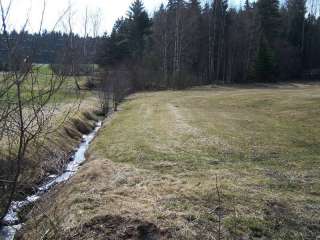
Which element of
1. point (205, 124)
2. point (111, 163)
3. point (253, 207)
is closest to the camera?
point (253, 207)

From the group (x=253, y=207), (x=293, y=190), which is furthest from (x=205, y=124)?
(x=253, y=207)

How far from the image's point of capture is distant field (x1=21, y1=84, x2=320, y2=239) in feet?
30.1

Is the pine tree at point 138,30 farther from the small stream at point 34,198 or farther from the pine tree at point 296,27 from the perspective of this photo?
the small stream at point 34,198

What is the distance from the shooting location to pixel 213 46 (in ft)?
216

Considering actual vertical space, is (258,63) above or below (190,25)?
below

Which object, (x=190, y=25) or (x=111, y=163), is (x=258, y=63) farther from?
(x=111, y=163)

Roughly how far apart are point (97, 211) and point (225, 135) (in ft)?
34.5

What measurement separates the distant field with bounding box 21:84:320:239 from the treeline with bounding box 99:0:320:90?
35.3 m

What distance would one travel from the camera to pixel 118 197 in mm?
11023

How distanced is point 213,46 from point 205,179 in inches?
2166

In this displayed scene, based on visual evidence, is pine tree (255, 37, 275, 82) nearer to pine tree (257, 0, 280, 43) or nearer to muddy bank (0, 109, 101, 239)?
pine tree (257, 0, 280, 43)

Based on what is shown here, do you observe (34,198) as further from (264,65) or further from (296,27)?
(296,27)

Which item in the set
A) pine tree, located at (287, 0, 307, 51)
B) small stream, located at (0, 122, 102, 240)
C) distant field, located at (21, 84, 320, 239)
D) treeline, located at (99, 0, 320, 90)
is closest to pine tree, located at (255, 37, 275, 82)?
treeline, located at (99, 0, 320, 90)

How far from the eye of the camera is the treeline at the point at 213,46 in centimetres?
6066
